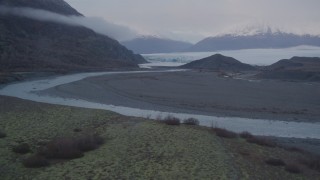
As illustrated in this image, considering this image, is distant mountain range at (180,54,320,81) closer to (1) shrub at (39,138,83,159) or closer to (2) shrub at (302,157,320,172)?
(2) shrub at (302,157,320,172)

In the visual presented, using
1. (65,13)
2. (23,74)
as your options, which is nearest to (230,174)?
(23,74)

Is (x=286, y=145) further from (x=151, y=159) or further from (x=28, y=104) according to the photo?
(x=28, y=104)

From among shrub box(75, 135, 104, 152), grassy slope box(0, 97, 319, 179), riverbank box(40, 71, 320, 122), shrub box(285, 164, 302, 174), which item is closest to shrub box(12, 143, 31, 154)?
grassy slope box(0, 97, 319, 179)

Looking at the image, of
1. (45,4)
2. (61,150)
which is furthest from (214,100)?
(45,4)

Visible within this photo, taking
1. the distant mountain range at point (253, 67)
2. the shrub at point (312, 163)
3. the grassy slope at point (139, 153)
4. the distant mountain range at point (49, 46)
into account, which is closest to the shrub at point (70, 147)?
the grassy slope at point (139, 153)

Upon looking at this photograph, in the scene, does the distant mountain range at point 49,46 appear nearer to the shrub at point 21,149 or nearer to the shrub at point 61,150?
the shrub at point 21,149

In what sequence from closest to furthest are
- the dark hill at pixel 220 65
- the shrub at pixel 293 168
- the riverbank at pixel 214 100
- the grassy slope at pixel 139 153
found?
the grassy slope at pixel 139 153, the shrub at pixel 293 168, the riverbank at pixel 214 100, the dark hill at pixel 220 65

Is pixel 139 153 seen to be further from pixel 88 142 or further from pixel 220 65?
pixel 220 65
